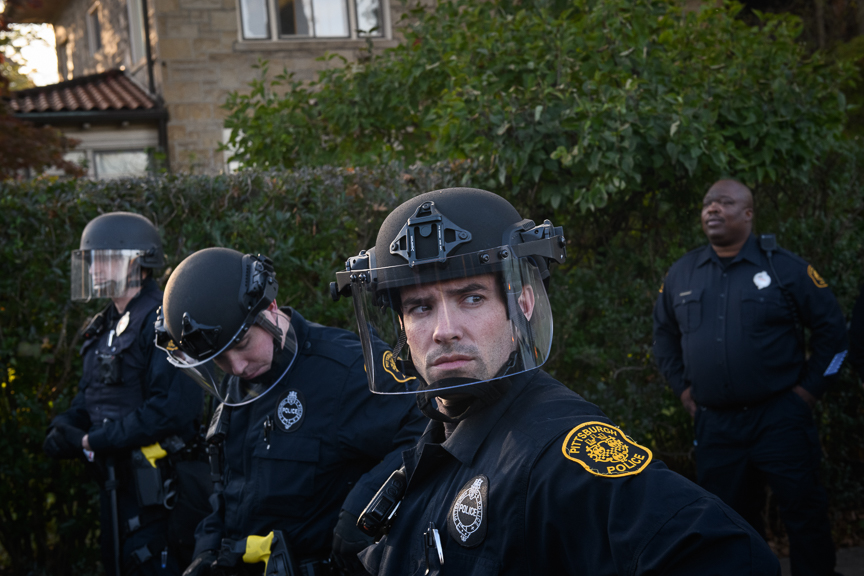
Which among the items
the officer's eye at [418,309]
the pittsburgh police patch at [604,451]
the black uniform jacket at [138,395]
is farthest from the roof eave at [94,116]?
the pittsburgh police patch at [604,451]

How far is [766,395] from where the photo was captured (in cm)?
411

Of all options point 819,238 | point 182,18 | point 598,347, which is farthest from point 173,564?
point 182,18

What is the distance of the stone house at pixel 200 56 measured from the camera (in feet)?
40.8

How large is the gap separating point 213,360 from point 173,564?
4.79 ft

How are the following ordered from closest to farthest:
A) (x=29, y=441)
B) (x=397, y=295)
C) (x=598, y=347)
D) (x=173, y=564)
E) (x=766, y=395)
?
(x=397, y=295) → (x=173, y=564) → (x=766, y=395) → (x=29, y=441) → (x=598, y=347)

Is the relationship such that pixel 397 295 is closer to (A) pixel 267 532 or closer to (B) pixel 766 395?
(A) pixel 267 532

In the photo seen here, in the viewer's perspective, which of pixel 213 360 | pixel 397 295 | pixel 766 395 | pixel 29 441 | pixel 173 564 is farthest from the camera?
pixel 29 441

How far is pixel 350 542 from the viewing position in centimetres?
214

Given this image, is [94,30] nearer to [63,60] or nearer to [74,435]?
[63,60]

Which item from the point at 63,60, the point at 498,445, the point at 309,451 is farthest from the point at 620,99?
the point at 63,60

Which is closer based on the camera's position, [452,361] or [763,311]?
[452,361]

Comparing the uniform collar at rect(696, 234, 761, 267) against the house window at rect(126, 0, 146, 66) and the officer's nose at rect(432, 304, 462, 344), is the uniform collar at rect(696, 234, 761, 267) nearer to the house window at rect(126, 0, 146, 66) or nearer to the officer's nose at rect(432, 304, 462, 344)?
the officer's nose at rect(432, 304, 462, 344)

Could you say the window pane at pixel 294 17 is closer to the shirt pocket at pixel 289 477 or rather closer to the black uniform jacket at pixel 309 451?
the black uniform jacket at pixel 309 451

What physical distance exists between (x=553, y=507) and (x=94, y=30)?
17992mm
